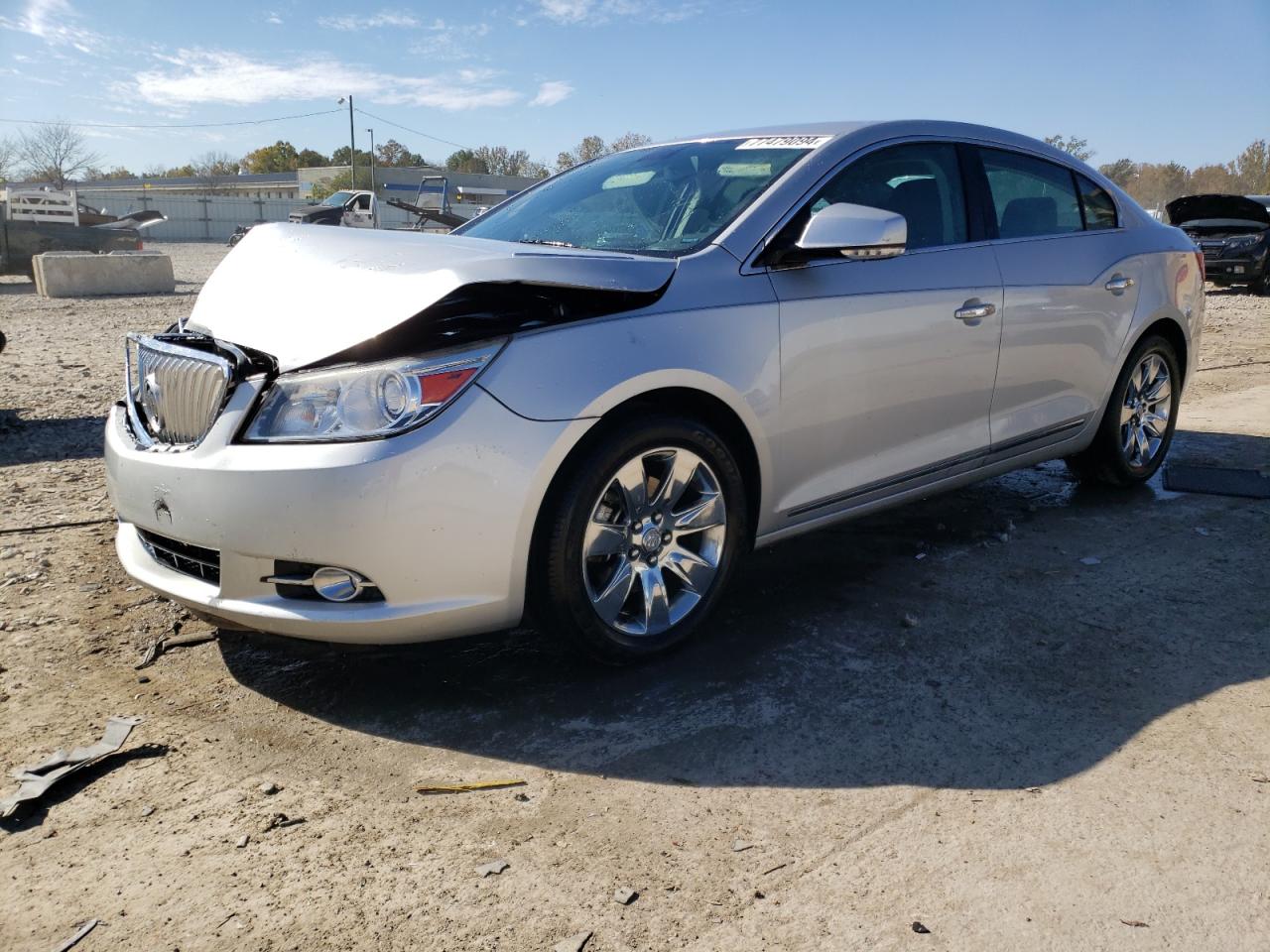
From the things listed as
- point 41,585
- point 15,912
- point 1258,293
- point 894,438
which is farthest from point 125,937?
point 1258,293

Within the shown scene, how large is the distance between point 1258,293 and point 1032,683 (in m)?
18.7

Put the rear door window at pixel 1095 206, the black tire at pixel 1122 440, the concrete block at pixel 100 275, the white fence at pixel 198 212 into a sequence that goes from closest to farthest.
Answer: the rear door window at pixel 1095 206 < the black tire at pixel 1122 440 < the concrete block at pixel 100 275 < the white fence at pixel 198 212

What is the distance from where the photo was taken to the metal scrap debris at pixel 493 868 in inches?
89.0

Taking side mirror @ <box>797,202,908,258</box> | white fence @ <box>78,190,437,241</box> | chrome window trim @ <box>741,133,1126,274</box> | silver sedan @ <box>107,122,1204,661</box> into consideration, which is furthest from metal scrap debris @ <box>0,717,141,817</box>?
white fence @ <box>78,190,437,241</box>

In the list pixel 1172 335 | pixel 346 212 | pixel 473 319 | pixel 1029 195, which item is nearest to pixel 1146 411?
pixel 1172 335

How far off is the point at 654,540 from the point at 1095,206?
313cm

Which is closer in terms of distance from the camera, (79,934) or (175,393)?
(79,934)

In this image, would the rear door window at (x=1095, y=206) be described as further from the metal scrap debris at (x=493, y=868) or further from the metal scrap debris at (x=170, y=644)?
the metal scrap debris at (x=170, y=644)

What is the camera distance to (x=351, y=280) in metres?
2.99

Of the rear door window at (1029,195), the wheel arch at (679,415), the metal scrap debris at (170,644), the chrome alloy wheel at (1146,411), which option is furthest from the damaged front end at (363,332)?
the chrome alloy wheel at (1146,411)

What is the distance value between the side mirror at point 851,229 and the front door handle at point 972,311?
653 mm

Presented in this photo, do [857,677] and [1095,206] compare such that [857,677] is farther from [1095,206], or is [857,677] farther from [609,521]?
[1095,206]

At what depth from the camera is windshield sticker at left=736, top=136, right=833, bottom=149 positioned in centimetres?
386

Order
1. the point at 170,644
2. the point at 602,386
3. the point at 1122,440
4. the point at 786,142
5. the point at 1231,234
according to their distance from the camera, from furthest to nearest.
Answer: the point at 1231,234
the point at 1122,440
the point at 786,142
the point at 170,644
the point at 602,386
